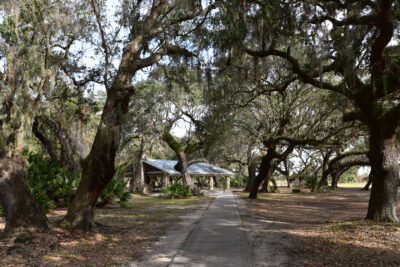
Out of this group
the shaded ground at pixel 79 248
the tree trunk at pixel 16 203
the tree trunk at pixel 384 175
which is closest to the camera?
the shaded ground at pixel 79 248

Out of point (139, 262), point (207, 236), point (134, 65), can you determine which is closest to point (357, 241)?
point (207, 236)

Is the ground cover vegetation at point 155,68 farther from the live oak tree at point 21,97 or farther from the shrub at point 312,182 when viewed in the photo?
the shrub at point 312,182

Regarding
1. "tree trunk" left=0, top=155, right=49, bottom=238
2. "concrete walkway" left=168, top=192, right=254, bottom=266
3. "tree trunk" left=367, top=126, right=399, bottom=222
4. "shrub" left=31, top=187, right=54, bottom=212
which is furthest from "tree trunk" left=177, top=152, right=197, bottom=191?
"tree trunk" left=0, top=155, right=49, bottom=238

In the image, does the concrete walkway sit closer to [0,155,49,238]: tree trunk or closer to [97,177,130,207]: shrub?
[0,155,49,238]: tree trunk

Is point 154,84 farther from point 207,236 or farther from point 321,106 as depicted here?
point 207,236

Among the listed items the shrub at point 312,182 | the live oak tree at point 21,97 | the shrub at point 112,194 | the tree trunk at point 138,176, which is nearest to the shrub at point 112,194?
the shrub at point 112,194

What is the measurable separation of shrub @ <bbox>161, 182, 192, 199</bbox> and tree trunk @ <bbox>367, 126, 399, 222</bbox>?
16513mm

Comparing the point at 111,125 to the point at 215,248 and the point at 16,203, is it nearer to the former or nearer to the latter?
the point at 16,203

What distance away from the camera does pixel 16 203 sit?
6.26 meters

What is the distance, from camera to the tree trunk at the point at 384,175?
7.81 metres

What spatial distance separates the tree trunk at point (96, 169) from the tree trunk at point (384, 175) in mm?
7041

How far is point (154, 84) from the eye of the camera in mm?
23328

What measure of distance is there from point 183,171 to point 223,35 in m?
17.6

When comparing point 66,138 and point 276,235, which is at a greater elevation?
point 66,138
